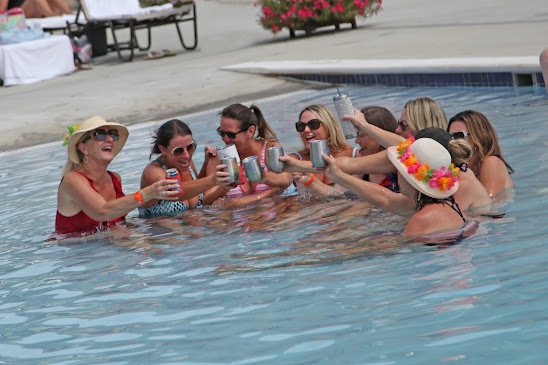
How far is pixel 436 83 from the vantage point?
1158 centimetres

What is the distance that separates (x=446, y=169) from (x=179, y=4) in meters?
14.6

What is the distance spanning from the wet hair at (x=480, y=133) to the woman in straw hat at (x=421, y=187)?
0.84 meters

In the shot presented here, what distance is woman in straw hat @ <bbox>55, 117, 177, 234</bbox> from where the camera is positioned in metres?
6.06

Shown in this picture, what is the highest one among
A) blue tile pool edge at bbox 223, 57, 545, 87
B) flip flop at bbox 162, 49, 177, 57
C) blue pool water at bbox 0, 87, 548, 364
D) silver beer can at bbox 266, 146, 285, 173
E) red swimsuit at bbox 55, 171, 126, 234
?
flip flop at bbox 162, 49, 177, 57

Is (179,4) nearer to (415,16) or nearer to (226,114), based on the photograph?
(415,16)

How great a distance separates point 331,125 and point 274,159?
1.56 meters

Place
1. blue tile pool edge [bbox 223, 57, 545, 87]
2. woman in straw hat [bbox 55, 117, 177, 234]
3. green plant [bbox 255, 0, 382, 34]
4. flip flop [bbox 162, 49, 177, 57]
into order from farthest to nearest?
1. flip flop [bbox 162, 49, 177, 57]
2. green plant [bbox 255, 0, 382, 34]
3. blue tile pool edge [bbox 223, 57, 545, 87]
4. woman in straw hat [bbox 55, 117, 177, 234]

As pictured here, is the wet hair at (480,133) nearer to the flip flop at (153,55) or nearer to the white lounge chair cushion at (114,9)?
the white lounge chair cushion at (114,9)

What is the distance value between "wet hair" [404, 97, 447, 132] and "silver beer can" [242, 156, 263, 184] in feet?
4.00

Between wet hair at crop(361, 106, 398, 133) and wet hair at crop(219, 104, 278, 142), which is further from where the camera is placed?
wet hair at crop(219, 104, 278, 142)

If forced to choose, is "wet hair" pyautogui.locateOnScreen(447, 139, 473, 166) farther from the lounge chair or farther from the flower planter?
the flower planter

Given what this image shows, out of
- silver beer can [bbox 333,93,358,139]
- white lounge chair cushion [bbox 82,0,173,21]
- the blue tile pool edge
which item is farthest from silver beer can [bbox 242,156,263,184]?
white lounge chair cushion [bbox 82,0,173,21]

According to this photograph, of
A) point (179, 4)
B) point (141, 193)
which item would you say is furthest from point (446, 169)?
point (179, 4)

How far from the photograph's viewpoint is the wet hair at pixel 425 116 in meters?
5.73
